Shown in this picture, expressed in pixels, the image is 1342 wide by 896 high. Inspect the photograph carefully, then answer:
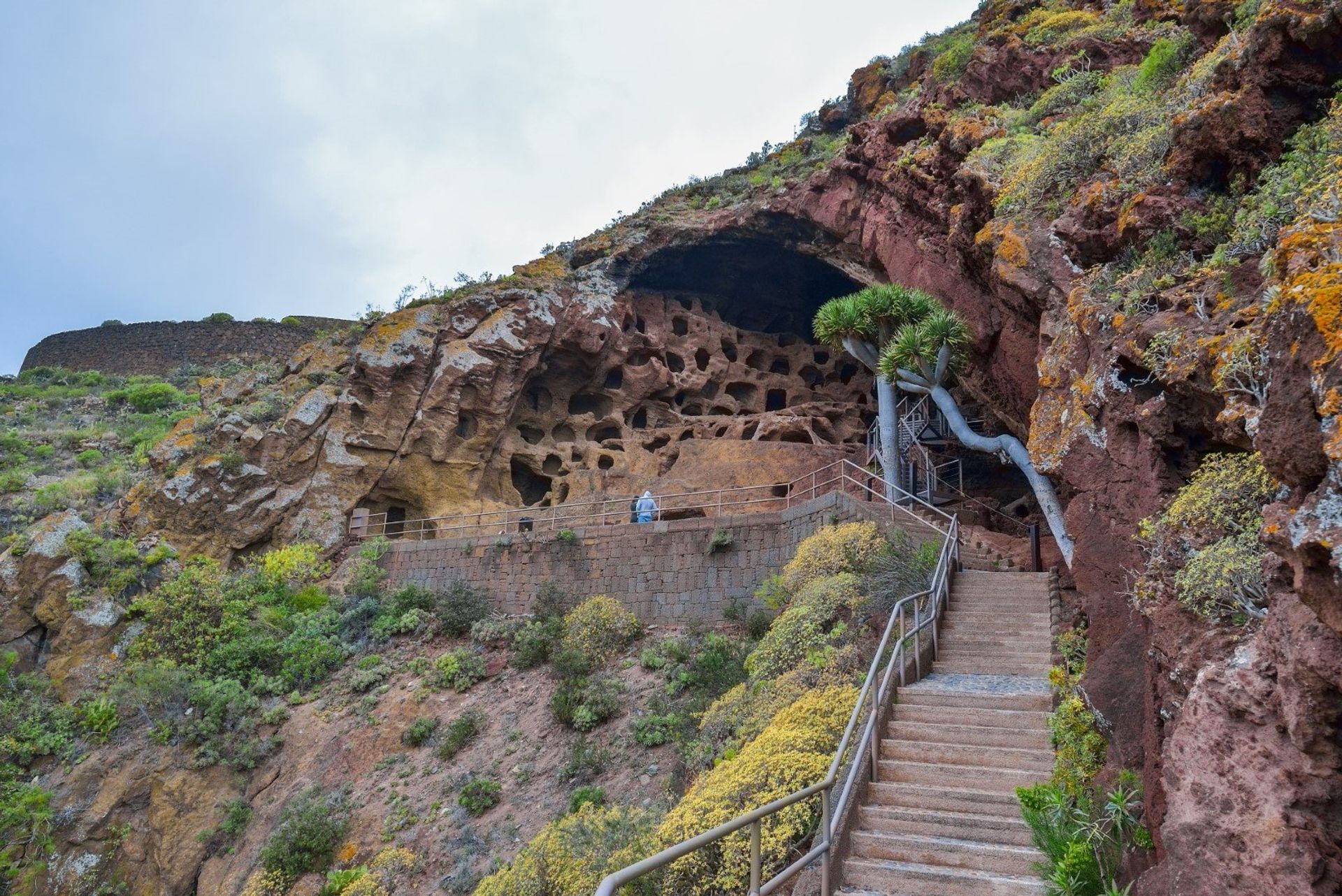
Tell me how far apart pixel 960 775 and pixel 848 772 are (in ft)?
3.43

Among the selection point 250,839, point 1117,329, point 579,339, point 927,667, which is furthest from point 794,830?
point 579,339

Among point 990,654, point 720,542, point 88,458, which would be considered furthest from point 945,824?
point 88,458

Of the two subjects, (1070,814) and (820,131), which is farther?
(820,131)

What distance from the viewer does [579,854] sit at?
26.9 feet

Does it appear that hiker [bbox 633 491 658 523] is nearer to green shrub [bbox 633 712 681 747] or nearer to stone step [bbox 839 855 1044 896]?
green shrub [bbox 633 712 681 747]

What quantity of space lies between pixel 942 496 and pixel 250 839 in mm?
16180

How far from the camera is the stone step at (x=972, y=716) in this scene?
7.69 m

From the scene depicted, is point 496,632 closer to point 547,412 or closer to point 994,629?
point 547,412

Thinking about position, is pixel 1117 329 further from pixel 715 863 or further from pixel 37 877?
pixel 37 877

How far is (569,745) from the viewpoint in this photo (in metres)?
12.4

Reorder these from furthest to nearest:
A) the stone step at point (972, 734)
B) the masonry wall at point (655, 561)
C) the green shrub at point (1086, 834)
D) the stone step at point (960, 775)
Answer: the masonry wall at point (655, 561) < the stone step at point (972, 734) < the stone step at point (960, 775) < the green shrub at point (1086, 834)

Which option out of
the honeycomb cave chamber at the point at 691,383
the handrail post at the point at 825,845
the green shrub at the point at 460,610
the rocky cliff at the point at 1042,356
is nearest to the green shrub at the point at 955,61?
the rocky cliff at the point at 1042,356

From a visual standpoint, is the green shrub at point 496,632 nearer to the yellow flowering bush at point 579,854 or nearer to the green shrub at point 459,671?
the green shrub at point 459,671

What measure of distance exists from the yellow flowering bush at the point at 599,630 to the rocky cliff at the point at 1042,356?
18.1ft
